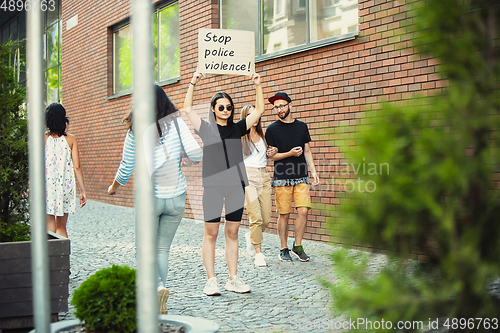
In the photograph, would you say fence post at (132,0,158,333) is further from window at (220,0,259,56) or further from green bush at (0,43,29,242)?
window at (220,0,259,56)

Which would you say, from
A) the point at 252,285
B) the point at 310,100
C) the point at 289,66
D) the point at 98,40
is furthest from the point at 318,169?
the point at 98,40

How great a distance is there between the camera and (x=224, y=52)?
202 inches

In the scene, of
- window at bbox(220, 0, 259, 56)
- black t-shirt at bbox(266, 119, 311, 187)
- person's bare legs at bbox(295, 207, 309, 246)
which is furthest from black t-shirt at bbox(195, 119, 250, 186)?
window at bbox(220, 0, 259, 56)

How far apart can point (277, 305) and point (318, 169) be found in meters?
3.43

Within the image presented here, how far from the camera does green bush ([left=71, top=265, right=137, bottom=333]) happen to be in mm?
2652

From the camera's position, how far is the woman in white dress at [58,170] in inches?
211

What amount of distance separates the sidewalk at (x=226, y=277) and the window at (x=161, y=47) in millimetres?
3976

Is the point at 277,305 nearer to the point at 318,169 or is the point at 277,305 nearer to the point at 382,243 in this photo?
the point at 382,243

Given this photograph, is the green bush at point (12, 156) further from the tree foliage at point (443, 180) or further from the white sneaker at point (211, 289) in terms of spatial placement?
the tree foliage at point (443, 180)

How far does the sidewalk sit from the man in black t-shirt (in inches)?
15.4

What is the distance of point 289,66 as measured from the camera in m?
8.02

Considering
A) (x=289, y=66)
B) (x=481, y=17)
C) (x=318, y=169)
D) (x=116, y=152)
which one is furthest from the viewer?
(x=116, y=152)

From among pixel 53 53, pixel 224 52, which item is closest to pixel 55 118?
pixel 224 52

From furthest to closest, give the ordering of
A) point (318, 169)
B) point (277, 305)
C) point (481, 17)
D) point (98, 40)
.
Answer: point (98, 40) → point (318, 169) → point (277, 305) → point (481, 17)
